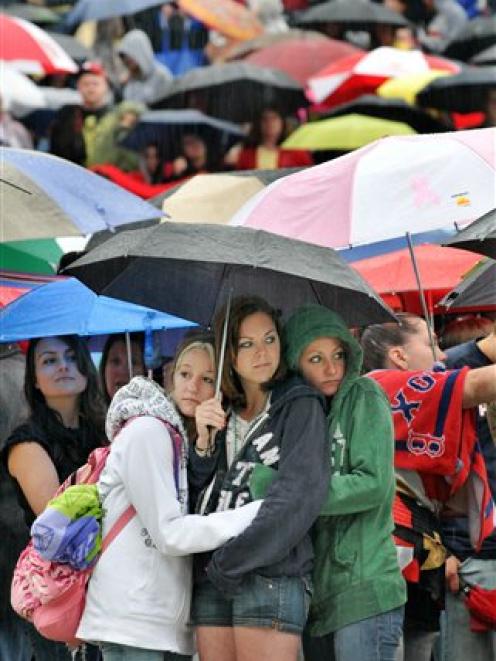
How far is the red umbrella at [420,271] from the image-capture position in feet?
31.7

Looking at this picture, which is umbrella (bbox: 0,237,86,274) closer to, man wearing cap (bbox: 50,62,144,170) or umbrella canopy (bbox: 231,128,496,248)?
umbrella canopy (bbox: 231,128,496,248)

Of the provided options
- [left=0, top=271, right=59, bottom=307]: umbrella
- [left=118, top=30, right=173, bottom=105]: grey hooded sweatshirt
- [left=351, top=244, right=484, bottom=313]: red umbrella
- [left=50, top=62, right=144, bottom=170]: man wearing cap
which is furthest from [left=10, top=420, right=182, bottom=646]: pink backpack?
[left=118, top=30, right=173, bottom=105]: grey hooded sweatshirt

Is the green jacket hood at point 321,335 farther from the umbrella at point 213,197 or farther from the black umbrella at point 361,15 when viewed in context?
the black umbrella at point 361,15

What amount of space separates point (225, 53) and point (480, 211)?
1266 cm

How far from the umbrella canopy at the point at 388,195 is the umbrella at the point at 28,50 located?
7539 millimetres

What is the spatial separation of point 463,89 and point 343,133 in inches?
54.9

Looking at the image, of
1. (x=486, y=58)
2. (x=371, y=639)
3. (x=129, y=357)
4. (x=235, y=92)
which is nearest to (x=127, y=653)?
(x=371, y=639)

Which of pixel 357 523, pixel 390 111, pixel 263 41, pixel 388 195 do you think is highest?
pixel 263 41

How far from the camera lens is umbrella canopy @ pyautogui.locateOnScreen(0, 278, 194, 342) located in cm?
846

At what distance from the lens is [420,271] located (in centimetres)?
977

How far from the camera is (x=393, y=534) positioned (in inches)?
288

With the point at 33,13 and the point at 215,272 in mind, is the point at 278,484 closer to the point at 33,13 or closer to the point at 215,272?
the point at 215,272

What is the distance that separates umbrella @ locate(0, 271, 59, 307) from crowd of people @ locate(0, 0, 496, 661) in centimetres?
137

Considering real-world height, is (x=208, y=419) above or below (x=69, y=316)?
below
